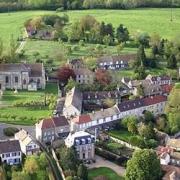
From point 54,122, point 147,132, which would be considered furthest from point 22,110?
point 147,132

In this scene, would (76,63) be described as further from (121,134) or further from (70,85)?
(121,134)

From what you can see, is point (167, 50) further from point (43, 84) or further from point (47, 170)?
point (47, 170)

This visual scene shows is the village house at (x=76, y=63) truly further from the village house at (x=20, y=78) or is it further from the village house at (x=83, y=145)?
the village house at (x=83, y=145)

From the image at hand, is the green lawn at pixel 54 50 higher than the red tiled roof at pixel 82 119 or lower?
higher

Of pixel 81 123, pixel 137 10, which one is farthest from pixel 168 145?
pixel 137 10

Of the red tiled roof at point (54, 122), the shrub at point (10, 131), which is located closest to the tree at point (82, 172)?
the red tiled roof at point (54, 122)

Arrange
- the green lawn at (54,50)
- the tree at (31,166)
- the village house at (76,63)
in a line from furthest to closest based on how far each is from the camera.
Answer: the green lawn at (54,50) < the village house at (76,63) < the tree at (31,166)
